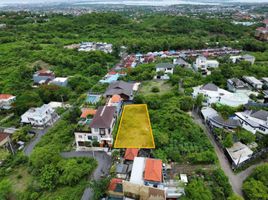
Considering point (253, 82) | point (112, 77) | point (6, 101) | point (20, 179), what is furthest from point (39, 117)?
point (253, 82)

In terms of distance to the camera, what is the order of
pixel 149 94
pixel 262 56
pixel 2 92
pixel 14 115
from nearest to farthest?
pixel 14 115, pixel 149 94, pixel 2 92, pixel 262 56

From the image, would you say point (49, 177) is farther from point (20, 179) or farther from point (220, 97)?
point (220, 97)

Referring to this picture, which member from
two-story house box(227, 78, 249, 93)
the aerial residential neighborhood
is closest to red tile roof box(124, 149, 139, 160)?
the aerial residential neighborhood

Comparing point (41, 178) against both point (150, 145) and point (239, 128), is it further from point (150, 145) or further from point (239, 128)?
point (239, 128)

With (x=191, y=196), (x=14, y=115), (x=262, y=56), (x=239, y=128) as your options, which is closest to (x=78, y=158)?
(x=191, y=196)

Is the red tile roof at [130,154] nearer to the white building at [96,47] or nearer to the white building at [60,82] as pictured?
the white building at [60,82]

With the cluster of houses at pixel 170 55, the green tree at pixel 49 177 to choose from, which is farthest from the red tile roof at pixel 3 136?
the cluster of houses at pixel 170 55

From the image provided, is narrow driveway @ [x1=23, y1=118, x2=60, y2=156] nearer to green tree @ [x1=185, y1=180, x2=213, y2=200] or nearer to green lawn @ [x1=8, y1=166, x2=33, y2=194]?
green lawn @ [x1=8, y1=166, x2=33, y2=194]
